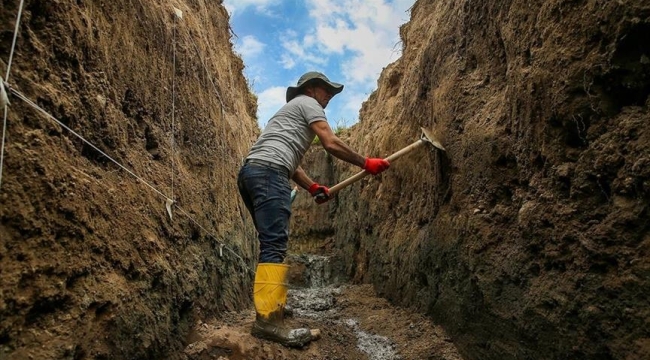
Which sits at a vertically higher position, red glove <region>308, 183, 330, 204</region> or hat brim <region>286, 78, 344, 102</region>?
hat brim <region>286, 78, 344, 102</region>

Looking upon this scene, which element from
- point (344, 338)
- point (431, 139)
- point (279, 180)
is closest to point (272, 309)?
point (344, 338)

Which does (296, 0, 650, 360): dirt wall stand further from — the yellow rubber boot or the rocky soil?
the yellow rubber boot

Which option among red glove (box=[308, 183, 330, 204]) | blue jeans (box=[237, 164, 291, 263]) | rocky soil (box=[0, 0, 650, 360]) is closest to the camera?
rocky soil (box=[0, 0, 650, 360])

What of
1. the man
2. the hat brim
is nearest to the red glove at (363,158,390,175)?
the man

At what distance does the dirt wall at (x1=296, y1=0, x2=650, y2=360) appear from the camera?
1.83 m

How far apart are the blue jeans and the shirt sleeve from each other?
48 cm

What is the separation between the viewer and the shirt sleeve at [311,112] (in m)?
3.48

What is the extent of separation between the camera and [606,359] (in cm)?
187

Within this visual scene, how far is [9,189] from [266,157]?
1.93 metres

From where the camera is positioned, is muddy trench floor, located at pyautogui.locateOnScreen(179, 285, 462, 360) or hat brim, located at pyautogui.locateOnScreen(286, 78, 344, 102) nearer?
muddy trench floor, located at pyautogui.locateOnScreen(179, 285, 462, 360)

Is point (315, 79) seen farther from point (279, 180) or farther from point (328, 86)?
point (279, 180)

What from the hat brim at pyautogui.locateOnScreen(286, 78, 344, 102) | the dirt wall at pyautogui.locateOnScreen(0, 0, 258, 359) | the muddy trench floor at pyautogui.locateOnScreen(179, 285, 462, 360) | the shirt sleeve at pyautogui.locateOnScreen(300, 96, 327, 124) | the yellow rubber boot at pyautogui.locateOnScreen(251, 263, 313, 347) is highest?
the hat brim at pyautogui.locateOnScreen(286, 78, 344, 102)

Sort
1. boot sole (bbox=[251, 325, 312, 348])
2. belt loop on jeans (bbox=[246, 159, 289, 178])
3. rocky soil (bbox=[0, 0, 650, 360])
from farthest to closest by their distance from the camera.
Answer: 1. belt loop on jeans (bbox=[246, 159, 289, 178])
2. boot sole (bbox=[251, 325, 312, 348])
3. rocky soil (bbox=[0, 0, 650, 360])

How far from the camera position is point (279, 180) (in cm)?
334
